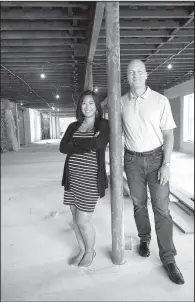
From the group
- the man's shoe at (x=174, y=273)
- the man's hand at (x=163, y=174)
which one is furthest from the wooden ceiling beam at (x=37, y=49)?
the man's shoe at (x=174, y=273)

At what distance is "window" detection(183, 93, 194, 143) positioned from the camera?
37.1 feet

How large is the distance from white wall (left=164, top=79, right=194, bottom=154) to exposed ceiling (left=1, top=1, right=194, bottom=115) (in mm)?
1407

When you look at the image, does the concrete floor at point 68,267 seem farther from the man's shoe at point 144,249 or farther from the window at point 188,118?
the window at point 188,118

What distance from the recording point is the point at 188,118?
1152cm

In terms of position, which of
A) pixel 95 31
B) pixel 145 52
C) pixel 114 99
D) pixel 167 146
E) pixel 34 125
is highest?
pixel 145 52

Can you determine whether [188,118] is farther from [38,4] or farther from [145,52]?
[38,4]

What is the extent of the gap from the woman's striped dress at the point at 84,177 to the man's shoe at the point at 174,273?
2.58ft

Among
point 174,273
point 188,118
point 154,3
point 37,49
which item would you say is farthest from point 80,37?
point 188,118

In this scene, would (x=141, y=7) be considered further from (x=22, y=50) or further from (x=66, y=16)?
(x=22, y=50)

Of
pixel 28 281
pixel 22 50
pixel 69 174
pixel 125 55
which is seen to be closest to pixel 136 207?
pixel 69 174

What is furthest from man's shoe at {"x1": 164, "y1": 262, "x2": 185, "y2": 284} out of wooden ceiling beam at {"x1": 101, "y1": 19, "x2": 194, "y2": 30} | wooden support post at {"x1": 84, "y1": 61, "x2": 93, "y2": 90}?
wooden support post at {"x1": 84, "y1": 61, "x2": 93, "y2": 90}

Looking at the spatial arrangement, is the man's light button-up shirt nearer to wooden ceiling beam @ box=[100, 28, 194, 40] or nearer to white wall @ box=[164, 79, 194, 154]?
wooden ceiling beam @ box=[100, 28, 194, 40]

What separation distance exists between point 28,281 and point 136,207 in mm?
1101

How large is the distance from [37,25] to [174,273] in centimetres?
484
